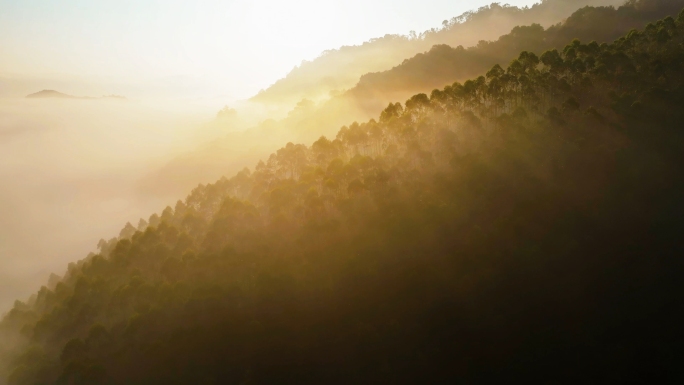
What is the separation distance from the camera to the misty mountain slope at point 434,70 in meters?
153

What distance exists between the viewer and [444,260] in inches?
3093

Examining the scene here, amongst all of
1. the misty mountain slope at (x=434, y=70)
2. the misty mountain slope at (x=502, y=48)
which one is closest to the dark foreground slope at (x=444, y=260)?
the misty mountain slope at (x=502, y=48)

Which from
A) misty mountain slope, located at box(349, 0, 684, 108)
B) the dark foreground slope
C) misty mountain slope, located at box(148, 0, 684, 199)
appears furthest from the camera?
misty mountain slope, located at box(148, 0, 684, 199)

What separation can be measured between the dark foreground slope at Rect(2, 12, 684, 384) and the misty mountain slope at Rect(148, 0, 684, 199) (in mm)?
52585

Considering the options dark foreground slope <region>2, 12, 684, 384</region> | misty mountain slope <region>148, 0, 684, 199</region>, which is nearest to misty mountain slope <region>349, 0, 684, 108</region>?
misty mountain slope <region>148, 0, 684, 199</region>

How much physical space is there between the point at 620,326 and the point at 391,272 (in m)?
31.9

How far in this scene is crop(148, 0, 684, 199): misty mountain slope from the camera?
15275 centimetres

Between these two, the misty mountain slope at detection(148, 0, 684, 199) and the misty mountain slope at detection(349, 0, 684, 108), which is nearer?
Result: the misty mountain slope at detection(349, 0, 684, 108)

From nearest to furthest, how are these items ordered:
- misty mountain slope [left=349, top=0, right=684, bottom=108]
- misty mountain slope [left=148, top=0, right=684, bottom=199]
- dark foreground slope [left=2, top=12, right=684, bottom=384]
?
dark foreground slope [left=2, top=12, right=684, bottom=384]
misty mountain slope [left=349, top=0, right=684, bottom=108]
misty mountain slope [left=148, top=0, right=684, bottom=199]

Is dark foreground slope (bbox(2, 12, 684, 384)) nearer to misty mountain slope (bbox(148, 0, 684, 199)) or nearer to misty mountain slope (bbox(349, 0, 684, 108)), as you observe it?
misty mountain slope (bbox(349, 0, 684, 108))

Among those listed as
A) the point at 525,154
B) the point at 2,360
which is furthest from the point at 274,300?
the point at 2,360

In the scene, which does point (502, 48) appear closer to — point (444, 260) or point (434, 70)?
point (434, 70)

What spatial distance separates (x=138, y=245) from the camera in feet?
343

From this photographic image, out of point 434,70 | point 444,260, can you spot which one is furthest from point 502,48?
point 444,260
